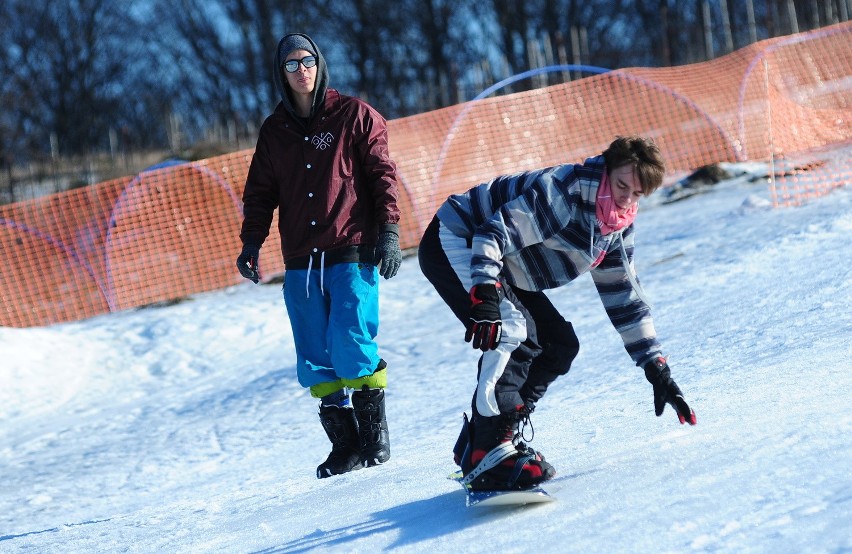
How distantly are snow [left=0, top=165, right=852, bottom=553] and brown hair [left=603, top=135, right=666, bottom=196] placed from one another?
79 centimetres

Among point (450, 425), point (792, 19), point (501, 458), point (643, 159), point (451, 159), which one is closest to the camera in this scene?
point (643, 159)

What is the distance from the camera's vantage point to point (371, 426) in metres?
3.88

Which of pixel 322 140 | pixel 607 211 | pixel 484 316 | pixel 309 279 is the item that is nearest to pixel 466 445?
pixel 484 316

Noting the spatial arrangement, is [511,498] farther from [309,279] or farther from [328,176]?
[328,176]

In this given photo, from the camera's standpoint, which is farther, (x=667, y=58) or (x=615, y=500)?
(x=667, y=58)

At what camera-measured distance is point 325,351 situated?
12.6 ft

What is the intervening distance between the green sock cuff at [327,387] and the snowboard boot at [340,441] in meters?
0.06

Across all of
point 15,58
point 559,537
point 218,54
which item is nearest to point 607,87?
point 559,537

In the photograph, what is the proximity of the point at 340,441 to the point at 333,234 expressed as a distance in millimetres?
806

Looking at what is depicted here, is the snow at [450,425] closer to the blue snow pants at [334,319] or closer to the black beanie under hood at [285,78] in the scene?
the blue snow pants at [334,319]

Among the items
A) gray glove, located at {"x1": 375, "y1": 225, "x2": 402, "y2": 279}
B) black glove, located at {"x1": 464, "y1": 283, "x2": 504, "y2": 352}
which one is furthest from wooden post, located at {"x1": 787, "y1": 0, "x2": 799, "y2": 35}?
black glove, located at {"x1": 464, "y1": 283, "x2": 504, "y2": 352}

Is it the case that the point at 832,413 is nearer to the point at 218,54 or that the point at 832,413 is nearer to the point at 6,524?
the point at 6,524

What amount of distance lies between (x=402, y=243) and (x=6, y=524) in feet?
21.6

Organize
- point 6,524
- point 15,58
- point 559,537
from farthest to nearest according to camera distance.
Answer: point 15,58
point 6,524
point 559,537
